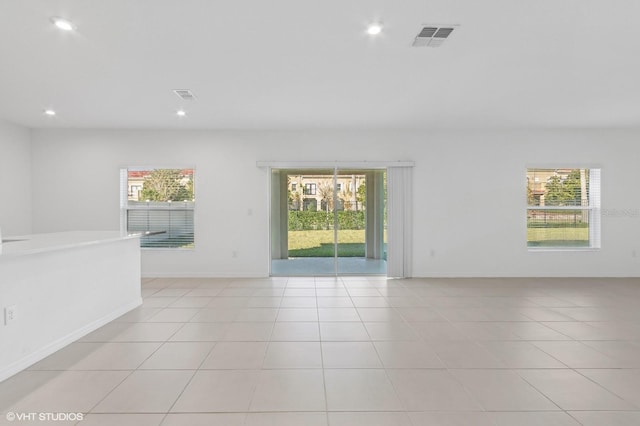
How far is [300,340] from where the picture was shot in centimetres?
324

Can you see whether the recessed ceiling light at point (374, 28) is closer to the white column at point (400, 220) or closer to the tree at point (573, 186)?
the white column at point (400, 220)

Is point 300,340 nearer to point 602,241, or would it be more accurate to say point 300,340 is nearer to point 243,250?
point 243,250

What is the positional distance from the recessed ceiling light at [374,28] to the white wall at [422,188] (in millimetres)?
3424

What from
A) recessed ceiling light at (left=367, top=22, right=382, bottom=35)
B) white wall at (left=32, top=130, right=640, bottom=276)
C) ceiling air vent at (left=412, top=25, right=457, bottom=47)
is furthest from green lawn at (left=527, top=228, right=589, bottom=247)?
recessed ceiling light at (left=367, top=22, right=382, bottom=35)

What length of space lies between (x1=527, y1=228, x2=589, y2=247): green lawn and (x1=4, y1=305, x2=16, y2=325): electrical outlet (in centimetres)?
719

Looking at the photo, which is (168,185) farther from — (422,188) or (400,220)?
(422,188)

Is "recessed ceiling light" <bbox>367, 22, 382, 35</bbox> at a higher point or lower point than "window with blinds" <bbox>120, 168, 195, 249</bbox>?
higher

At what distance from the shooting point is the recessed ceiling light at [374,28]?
274 cm

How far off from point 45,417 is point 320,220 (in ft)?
16.0

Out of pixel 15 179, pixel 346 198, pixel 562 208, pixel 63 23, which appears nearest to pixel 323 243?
pixel 346 198

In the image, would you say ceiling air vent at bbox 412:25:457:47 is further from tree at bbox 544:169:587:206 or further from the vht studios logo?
tree at bbox 544:169:587:206

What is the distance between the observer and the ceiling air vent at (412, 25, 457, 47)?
9.20ft

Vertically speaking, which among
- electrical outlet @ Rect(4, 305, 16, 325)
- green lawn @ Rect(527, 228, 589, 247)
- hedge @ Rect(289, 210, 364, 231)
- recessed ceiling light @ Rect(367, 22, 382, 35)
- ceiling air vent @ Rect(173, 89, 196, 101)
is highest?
ceiling air vent @ Rect(173, 89, 196, 101)

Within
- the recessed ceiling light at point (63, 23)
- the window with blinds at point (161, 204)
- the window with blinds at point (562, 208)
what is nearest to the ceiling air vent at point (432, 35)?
the recessed ceiling light at point (63, 23)
